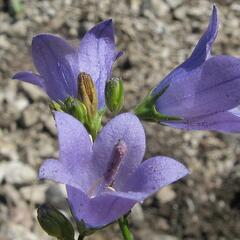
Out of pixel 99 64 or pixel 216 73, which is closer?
pixel 216 73

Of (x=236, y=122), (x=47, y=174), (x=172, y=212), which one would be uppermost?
(x=47, y=174)

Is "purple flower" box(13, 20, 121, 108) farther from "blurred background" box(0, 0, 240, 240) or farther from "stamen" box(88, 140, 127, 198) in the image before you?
"blurred background" box(0, 0, 240, 240)

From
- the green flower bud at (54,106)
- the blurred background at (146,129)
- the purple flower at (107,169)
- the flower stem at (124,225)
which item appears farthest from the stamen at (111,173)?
the blurred background at (146,129)

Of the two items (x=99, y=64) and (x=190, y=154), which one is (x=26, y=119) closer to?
(x=190, y=154)

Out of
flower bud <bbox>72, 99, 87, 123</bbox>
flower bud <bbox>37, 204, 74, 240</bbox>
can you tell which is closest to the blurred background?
flower bud <bbox>37, 204, 74, 240</bbox>

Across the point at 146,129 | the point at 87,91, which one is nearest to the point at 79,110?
the point at 87,91

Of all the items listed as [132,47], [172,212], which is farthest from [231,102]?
[132,47]

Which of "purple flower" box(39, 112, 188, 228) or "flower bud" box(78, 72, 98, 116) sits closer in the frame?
"purple flower" box(39, 112, 188, 228)
